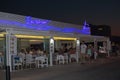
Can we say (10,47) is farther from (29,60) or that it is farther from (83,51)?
(83,51)

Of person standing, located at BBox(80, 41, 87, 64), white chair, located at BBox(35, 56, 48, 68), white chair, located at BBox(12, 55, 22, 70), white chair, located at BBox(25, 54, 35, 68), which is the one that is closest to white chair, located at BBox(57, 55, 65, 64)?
person standing, located at BBox(80, 41, 87, 64)

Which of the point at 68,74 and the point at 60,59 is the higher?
the point at 60,59

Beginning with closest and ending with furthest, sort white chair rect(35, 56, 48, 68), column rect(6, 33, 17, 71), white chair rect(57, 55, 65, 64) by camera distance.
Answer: column rect(6, 33, 17, 71) → white chair rect(35, 56, 48, 68) → white chair rect(57, 55, 65, 64)

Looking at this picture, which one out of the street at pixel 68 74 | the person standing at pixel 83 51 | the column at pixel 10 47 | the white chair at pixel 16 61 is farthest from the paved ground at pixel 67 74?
the person standing at pixel 83 51

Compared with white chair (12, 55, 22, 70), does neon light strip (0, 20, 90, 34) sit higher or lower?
higher

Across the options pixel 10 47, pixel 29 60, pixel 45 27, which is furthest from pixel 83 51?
pixel 10 47

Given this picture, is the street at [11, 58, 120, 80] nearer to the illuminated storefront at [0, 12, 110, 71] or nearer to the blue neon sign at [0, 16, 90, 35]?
the illuminated storefront at [0, 12, 110, 71]

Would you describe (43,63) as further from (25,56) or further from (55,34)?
(55,34)

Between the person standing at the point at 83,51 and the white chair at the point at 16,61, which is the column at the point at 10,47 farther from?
the person standing at the point at 83,51

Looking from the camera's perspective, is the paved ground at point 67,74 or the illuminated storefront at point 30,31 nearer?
the paved ground at point 67,74

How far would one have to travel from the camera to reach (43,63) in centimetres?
1858

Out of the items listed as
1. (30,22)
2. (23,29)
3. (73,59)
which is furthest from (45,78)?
(73,59)

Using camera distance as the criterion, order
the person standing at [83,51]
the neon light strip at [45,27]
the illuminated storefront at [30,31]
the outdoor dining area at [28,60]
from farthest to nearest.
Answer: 1. the person standing at [83,51]
2. the neon light strip at [45,27]
3. the outdoor dining area at [28,60]
4. the illuminated storefront at [30,31]

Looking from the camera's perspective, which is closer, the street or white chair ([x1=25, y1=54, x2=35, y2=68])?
the street
